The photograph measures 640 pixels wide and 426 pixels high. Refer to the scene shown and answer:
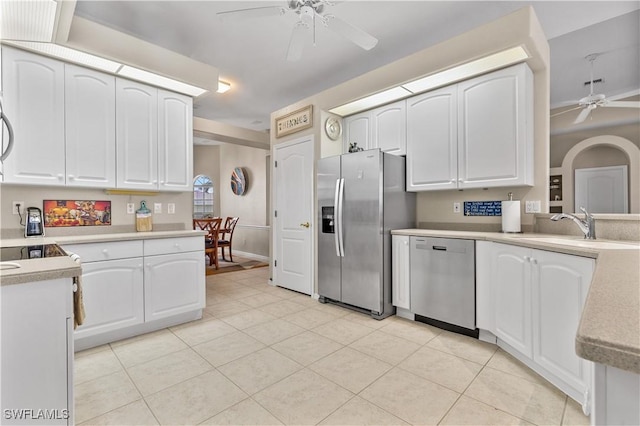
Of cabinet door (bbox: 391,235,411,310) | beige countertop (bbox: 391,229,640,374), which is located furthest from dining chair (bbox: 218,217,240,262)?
beige countertop (bbox: 391,229,640,374)

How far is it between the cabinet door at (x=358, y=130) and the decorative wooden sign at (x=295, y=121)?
0.50 m

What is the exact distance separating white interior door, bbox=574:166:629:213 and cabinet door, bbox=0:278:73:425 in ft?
23.0

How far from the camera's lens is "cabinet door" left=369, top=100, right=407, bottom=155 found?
11.2 feet

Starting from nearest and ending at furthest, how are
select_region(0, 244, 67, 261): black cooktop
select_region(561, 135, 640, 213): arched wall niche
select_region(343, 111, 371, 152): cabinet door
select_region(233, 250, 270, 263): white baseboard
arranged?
1. select_region(0, 244, 67, 261): black cooktop
2. select_region(343, 111, 371, 152): cabinet door
3. select_region(561, 135, 640, 213): arched wall niche
4. select_region(233, 250, 270, 263): white baseboard

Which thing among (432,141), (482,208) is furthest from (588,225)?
(432,141)

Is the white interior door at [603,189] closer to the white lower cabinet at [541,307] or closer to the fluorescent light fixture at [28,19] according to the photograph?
the white lower cabinet at [541,307]

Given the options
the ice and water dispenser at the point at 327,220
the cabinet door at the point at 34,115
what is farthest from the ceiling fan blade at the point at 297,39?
the cabinet door at the point at 34,115

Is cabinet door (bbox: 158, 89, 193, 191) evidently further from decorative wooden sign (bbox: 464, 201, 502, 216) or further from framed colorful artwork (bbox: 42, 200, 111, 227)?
decorative wooden sign (bbox: 464, 201, 502, 216)

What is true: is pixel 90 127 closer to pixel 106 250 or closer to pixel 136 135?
pixel 136 135

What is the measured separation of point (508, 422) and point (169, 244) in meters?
2.89

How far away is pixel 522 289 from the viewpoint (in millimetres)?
2150

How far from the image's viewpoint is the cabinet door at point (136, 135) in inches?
115

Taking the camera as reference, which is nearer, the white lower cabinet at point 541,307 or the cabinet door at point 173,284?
the white lower cabinet at point 541,307

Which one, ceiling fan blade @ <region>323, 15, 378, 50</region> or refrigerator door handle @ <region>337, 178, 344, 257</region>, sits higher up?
ceiling fan blade @ <region>323, 15, 378, 50</region>
